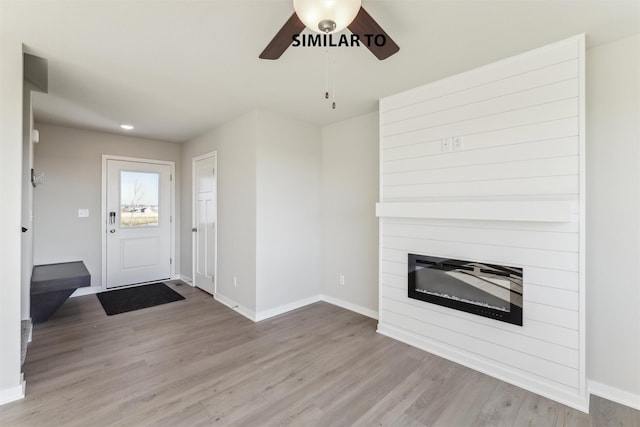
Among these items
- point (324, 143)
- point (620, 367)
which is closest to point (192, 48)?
point (324, 143)

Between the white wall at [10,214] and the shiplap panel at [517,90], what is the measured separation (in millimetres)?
3125

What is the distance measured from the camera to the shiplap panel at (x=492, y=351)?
6.79 feet

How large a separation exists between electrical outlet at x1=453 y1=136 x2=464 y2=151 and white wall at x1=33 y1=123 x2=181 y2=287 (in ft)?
15.8

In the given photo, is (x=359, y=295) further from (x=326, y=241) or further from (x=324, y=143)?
(x=324, y=143)

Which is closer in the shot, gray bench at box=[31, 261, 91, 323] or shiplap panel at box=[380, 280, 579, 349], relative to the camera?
shiplap panel at box=[380, 280, 579, 349]

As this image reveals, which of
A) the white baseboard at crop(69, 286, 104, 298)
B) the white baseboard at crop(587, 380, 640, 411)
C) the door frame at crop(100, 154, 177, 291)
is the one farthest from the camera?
the door frame at crop(100, 154, 177, 291)

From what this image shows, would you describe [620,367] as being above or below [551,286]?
below

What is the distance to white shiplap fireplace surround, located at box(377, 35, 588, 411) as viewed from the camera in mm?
2033

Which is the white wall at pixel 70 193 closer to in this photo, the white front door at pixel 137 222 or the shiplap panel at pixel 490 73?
the white front door at pixel 137 222

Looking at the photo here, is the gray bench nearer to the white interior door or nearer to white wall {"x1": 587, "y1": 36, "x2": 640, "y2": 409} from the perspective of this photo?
the white interior door

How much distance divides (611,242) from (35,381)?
14.3ft

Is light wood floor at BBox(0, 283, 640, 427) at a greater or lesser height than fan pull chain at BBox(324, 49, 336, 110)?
lesser

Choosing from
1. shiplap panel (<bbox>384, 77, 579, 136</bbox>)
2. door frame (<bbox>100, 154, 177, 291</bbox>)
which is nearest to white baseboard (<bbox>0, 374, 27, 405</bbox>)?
door frame (<bbox>100, 154, 177, 291</bbox>)

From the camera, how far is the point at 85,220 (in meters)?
4.45
